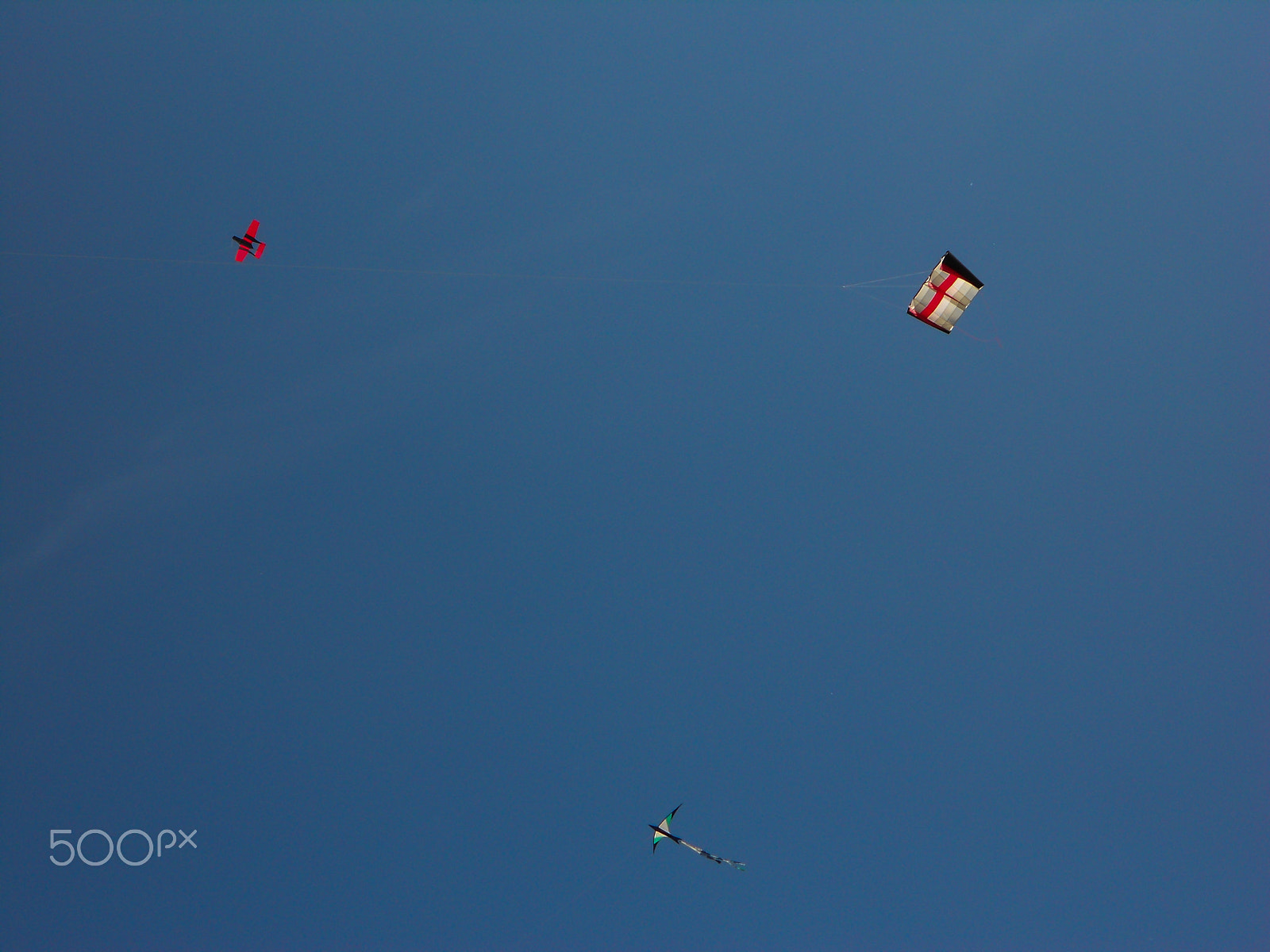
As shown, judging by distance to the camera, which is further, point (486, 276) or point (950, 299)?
point (486, 276)

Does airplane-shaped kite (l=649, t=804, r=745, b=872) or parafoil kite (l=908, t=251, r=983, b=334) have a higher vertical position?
parafoil kite (l=908, t=251, r=983, b=334)

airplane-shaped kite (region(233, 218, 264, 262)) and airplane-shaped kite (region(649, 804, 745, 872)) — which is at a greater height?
airplane-shaped kite (region(233, 218, 264, 262))

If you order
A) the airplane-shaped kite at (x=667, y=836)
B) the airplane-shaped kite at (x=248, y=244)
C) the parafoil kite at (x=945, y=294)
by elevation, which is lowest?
the airplane-shaped kite at (x=667, y=836)

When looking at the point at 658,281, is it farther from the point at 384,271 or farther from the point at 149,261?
the point at 149,261

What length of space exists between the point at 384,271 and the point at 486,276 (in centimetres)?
295

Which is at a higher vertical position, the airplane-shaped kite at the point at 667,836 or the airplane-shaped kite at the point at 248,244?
the airplane-shaped kite at the point at 248,244

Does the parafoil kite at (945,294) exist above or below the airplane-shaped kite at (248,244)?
above

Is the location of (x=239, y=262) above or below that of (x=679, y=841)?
above

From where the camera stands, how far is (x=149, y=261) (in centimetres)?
1877

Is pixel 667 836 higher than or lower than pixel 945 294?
lower

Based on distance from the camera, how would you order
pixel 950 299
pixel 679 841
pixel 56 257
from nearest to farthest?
1. pixel 950 299
2. pixel 679 841
3. pixel 56 257

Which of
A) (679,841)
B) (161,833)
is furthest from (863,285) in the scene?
(161,833)

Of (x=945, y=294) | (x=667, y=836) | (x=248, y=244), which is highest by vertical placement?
(x=945, y=294)

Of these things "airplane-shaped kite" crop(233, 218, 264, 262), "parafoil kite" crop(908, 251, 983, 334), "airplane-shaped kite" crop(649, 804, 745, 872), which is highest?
"parafoil kite" crop(908, 251, 983, 334)
